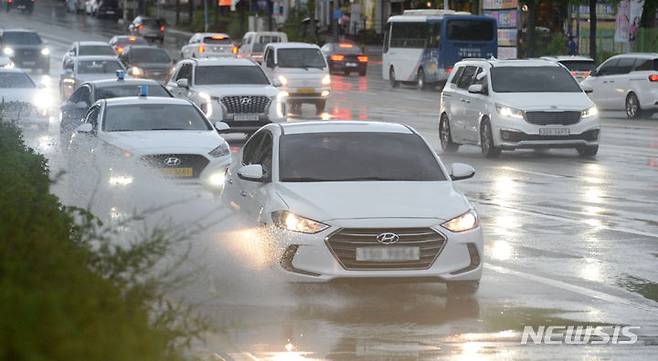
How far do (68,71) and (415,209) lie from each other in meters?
33.0

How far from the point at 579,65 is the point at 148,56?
17.6 metres

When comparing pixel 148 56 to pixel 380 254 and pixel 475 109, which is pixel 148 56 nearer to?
pixel 475 109

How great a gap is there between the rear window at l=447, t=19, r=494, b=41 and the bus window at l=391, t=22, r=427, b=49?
125 centimetres

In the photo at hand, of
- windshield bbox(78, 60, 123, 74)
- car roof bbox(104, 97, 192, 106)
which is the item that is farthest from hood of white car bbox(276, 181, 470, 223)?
windshield bbox(78, 60, 123, 74)

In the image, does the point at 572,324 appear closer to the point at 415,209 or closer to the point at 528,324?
the point at 528,324

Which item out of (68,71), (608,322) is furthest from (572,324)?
(68,71)

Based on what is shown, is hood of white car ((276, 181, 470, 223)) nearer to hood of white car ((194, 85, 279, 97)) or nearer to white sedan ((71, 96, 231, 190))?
white sedan ((71, 96, 231, 190))

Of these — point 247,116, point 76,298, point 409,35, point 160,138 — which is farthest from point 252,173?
point 409,35

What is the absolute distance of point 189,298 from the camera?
10.4m

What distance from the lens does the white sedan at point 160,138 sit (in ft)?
63.3

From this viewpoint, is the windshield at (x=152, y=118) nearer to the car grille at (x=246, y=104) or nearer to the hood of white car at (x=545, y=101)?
the hood of white car at (x=545, y=101)

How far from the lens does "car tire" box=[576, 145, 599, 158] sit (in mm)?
26606
